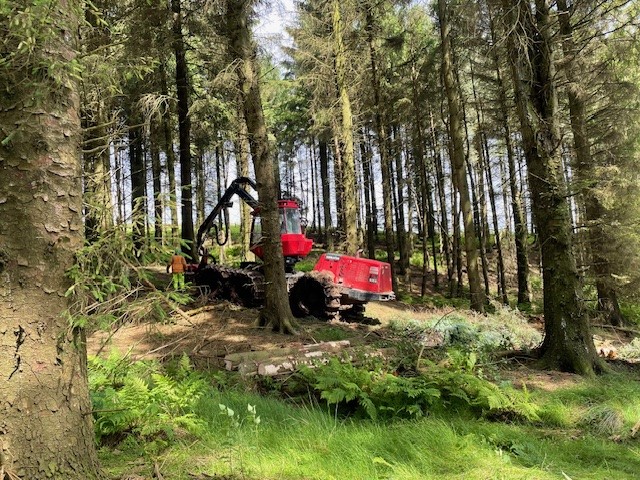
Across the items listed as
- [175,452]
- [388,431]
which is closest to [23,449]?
[175,452]

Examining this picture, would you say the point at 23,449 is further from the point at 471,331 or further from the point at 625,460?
the point at 471,331

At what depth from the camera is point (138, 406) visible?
11.3 feet

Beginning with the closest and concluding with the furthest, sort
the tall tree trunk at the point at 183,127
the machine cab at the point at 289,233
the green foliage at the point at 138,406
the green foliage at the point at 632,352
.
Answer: the green foliage at the point at 138,406 < the green foliage at the point at 632,352 < the machine cab at the point at 289,233 < the tall tree trunk at the point at 183,127

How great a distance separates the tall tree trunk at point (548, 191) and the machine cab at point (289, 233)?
6663mm

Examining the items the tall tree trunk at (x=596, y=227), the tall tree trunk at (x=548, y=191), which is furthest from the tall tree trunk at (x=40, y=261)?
the tall tree trunk at (x=596, y=227)

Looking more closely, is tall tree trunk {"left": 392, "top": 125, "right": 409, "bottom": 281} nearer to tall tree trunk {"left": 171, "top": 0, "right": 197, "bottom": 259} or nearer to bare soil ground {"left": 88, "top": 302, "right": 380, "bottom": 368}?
tall tree trunk {"left": 171, "top": 0, "right": 197, "bottom": 259}

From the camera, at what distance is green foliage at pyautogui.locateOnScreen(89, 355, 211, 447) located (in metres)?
3.24

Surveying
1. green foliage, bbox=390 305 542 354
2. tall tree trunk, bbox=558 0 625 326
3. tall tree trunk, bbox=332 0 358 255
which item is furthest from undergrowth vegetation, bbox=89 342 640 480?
tall tree trunk, bbox=558 0 625 326

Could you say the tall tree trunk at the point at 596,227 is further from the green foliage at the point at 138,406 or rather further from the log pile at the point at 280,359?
the green foliage at the point at 138,406

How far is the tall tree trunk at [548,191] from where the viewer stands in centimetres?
630

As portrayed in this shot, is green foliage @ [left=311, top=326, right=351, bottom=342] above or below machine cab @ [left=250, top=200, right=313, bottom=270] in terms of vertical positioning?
below

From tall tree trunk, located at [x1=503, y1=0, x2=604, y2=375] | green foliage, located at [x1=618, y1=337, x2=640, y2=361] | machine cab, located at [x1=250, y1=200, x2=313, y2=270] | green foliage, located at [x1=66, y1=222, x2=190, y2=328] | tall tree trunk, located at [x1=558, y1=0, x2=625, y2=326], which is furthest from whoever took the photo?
tall tree trunk, located at [x1=558, y1=0, x2=625, y2=326]

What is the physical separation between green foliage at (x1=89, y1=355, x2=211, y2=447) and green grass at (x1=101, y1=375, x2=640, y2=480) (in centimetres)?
15

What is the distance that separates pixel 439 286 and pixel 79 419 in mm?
23442
